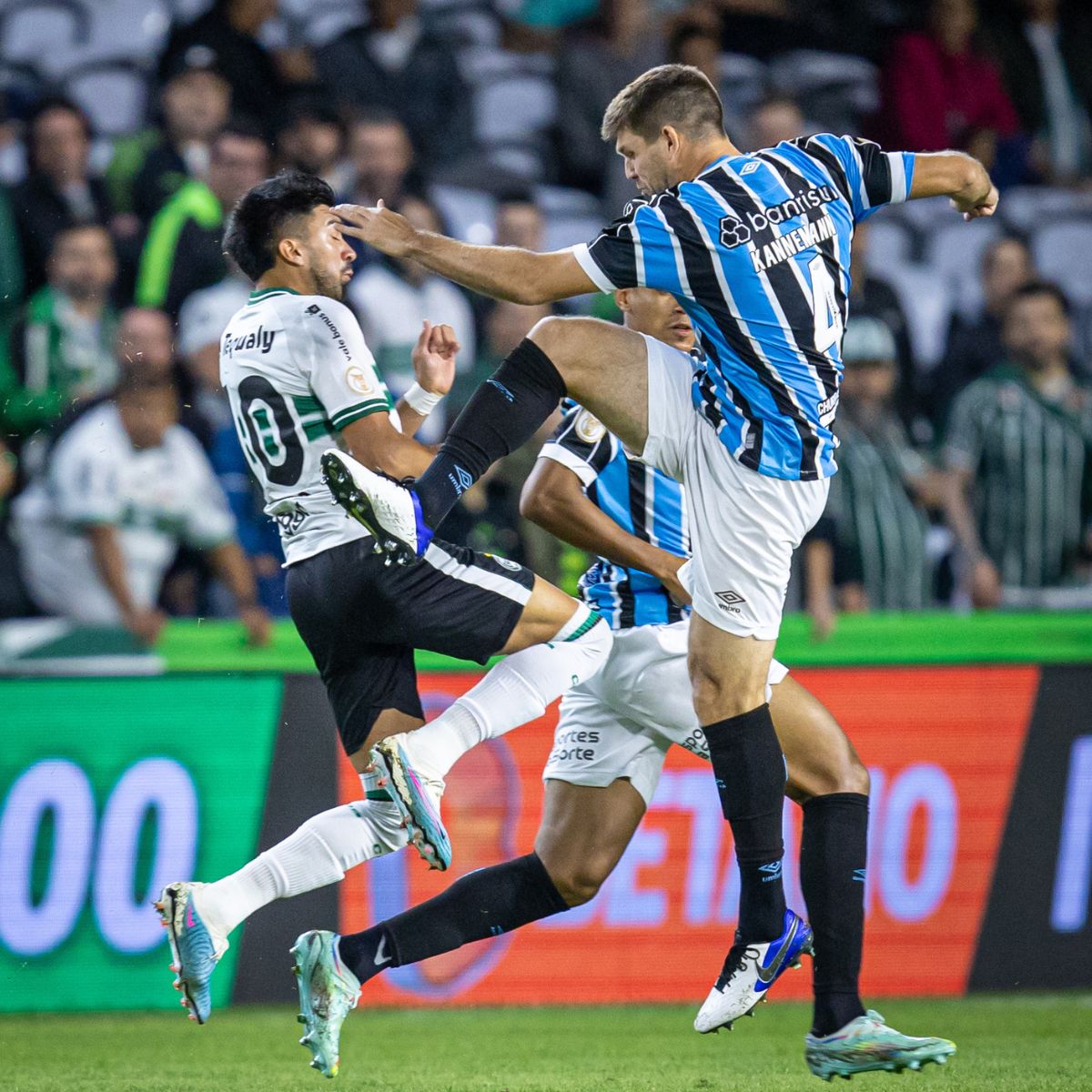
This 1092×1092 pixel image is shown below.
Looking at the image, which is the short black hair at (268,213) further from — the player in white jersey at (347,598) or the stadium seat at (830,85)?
the stadium seat at (830,85)

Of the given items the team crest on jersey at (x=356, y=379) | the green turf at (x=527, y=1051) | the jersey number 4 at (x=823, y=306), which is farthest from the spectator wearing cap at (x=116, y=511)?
the jersey number 4 at (x=823, y=306)

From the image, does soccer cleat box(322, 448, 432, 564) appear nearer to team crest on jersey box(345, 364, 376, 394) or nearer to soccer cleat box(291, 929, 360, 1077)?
team crest on jersey box(345, 364, 376, 394)

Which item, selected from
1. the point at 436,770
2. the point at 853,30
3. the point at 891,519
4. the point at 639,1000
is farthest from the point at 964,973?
the point at 853,30

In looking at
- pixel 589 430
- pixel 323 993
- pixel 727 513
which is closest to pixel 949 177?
pixel 727 513

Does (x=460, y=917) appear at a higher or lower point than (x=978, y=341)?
lower

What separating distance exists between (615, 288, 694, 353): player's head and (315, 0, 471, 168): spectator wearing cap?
5626 millimetres

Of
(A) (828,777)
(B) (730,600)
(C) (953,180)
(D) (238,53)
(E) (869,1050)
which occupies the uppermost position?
(D) (238,53)

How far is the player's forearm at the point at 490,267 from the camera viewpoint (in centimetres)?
424

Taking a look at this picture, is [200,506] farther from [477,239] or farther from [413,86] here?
[413,86]

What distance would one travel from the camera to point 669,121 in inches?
176

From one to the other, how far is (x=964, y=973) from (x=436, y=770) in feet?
11.5

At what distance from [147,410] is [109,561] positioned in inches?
27.2

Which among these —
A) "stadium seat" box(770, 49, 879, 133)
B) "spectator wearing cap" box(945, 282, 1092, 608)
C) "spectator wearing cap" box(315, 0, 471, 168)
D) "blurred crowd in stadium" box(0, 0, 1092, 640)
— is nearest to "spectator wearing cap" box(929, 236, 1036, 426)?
"blurred crowd in stadium" box(0, 0, 1092, 640)

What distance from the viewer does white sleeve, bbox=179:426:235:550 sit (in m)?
7.52
